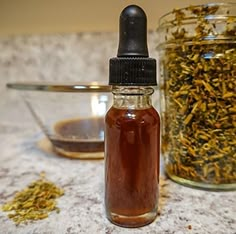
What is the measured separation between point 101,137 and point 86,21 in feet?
0.96

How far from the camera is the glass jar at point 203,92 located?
0.41 metres

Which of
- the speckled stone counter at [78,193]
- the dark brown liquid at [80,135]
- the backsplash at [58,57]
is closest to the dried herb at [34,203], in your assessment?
the speckled stone counter at [78,193]

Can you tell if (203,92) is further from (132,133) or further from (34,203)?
(34,203)

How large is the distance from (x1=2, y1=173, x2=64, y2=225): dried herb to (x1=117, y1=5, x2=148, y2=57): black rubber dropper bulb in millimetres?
213

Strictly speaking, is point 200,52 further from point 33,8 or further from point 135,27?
point 33,8

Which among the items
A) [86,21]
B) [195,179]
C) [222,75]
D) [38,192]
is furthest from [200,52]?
[86,21]

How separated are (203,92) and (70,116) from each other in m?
0.35

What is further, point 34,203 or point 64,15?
point 64,15

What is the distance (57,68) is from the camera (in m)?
0.78

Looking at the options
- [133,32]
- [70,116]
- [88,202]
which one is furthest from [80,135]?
[133,32]

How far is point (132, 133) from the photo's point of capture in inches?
13.4

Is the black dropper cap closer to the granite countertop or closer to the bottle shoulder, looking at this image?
the bottle shoulder

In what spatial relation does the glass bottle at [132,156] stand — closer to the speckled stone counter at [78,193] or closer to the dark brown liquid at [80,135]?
the speckled stone counter at [78,193]

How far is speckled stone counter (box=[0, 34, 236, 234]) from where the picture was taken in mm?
354
